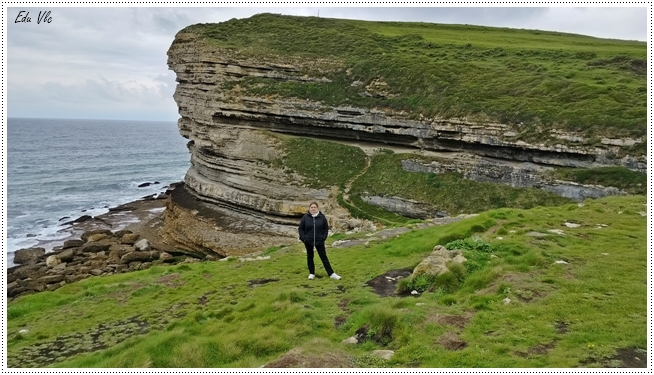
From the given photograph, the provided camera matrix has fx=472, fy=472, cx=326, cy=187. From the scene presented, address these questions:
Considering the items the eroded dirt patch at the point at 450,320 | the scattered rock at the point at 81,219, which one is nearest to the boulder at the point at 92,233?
the scattered rock at the point at 81,219

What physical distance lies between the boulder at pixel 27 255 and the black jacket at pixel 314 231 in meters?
36.9

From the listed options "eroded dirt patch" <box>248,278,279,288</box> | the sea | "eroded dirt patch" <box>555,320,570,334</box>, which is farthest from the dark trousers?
the sea

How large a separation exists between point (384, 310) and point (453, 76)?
138 feet

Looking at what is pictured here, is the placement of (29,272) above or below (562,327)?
below

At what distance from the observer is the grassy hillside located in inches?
315

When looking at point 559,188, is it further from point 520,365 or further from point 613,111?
point 520,365

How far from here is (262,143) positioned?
45469 mm

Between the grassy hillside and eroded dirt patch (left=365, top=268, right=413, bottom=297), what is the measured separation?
0.94ft

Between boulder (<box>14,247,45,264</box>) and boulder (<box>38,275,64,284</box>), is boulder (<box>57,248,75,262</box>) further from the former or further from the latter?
boulder (<box>38,275,64,284</box>)

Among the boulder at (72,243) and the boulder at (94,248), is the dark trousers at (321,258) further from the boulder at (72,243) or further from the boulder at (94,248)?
the boulder at (72,243)

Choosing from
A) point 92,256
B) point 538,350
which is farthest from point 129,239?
point 538,350

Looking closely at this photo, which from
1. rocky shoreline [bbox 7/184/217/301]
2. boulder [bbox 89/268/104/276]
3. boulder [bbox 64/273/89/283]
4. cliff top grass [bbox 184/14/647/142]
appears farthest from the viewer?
cliff top grass [bbox 184/14/647/142]

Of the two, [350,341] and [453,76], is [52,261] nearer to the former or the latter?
[350,341]

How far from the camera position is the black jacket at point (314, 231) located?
552 inches
